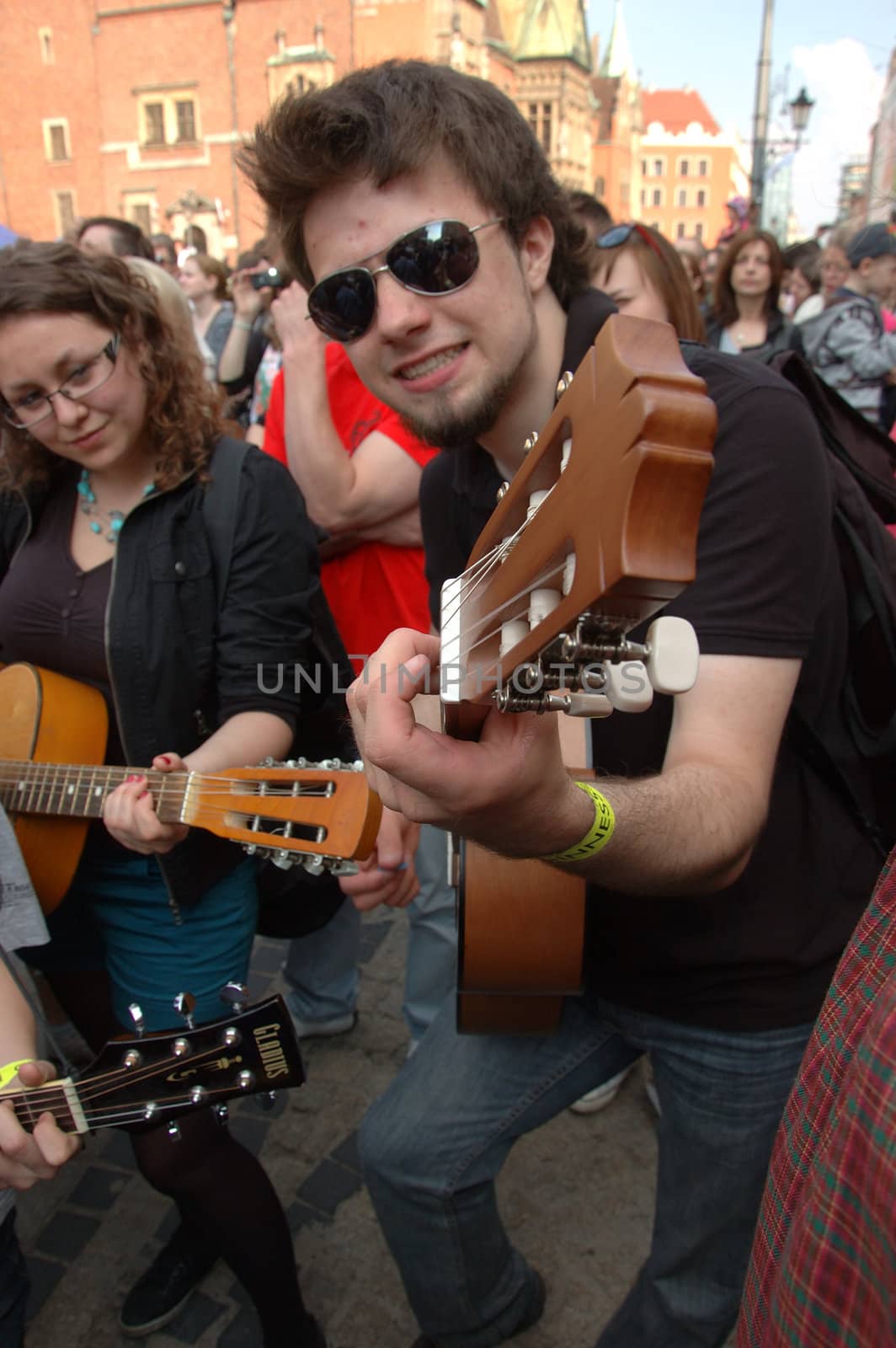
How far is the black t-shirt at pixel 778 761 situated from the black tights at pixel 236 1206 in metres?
1.01

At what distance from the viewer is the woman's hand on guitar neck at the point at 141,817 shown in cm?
200

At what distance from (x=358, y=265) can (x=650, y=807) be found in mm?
1221

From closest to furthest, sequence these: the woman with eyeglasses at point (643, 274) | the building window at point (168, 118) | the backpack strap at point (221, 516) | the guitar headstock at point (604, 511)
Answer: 1. the guitar headstock at point (604, 511)
2. the backpack strap at point (221, 516)
3. the woman with eyeglasses at point (643, 274)
4. the building window at point (168, 118)

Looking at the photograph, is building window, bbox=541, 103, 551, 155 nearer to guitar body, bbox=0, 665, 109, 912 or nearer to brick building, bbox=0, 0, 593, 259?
brick building, bbox=0, 0, 593, 259

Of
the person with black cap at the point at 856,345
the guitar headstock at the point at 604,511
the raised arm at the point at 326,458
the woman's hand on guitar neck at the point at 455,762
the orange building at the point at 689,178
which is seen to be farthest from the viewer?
the orange building at the point at 689,178

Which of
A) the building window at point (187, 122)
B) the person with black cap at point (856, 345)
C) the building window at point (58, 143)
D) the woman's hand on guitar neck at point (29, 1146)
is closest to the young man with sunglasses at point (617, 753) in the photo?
the woman's hand on guitar neck at point (29, 1146)

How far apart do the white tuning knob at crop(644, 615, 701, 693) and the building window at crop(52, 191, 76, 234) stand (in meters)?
53.6

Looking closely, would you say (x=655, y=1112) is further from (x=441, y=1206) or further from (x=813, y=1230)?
(x=813, y=1230)

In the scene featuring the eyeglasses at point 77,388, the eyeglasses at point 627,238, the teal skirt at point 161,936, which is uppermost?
the eyeglasses at point 627,238

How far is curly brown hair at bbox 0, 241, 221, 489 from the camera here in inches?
84.6

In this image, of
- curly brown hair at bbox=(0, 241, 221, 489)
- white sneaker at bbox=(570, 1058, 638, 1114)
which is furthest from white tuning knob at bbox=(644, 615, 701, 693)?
white sneaker at bbox=(570, 1058, 638, 1114)

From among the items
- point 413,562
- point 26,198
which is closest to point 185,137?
point 26,198

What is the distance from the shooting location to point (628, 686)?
0.75 meters

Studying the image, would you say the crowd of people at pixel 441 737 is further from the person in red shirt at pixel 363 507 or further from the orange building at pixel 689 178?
the orange building at pixel 689 178
